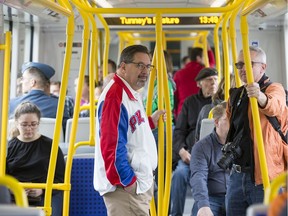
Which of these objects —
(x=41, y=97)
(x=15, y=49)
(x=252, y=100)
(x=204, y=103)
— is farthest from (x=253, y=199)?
(x=15, y=49)

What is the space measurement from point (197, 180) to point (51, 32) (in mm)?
6166

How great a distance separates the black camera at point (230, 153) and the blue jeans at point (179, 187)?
2.19 meters

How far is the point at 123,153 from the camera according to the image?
11.1 feet

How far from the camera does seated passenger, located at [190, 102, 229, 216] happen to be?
4.53 meters

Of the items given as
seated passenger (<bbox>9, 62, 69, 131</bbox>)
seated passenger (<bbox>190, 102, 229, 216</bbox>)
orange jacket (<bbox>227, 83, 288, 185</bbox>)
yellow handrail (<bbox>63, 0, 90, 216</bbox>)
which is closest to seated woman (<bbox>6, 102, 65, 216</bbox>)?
yellow handrail (<bbox>63, 0, 90, 216</bbox>)

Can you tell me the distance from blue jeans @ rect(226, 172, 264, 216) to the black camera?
0.33ft

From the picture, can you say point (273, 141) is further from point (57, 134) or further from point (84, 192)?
point (84, 192)

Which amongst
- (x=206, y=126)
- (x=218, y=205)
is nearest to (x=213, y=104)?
(x=206, y=126)

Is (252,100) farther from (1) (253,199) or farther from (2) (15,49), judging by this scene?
(2) (15,49)

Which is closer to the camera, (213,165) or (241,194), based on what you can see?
(241,194)

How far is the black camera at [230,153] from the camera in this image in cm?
381

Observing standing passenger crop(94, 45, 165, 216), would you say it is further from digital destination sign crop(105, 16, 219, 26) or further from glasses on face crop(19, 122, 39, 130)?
digital destination sign crop(105, 16, 219, 26)

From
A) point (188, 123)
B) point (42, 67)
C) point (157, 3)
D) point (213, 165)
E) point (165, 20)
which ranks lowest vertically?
point (213, 165)

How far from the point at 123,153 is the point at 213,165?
1544 millimetres
